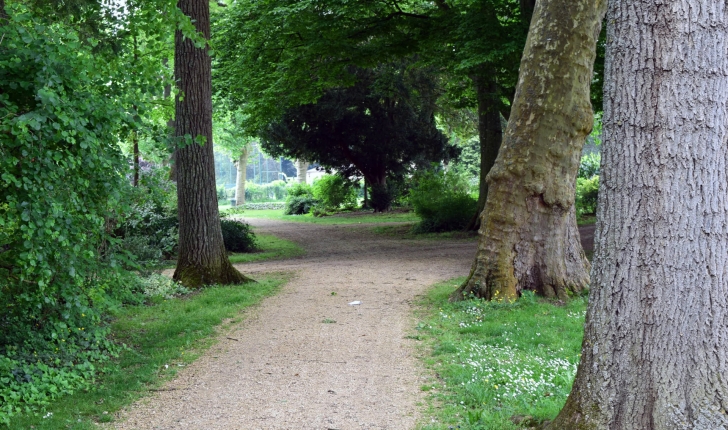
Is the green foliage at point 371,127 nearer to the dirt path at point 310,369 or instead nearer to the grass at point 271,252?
the grass at point 271,252

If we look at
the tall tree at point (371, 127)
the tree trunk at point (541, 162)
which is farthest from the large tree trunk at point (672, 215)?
the tall tree at point (371, 127)

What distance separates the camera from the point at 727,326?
4.04 meters

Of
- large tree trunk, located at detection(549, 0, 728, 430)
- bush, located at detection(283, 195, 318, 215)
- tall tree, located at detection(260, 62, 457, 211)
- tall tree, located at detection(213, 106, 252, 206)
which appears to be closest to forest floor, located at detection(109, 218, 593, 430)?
large tree trunk, located at detection(549, 0, 728, 430)

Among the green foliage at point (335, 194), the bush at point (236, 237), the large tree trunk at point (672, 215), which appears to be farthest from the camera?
the green foliage at point (335, 194)

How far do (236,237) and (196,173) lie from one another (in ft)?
27.6

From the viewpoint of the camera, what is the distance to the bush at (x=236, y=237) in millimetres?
20609

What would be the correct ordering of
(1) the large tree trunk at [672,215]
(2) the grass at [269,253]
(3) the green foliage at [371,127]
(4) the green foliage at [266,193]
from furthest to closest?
(4) the green foliage at [266,193]
(3) the green foliage at [371,127]
(2) the grass at [269,253]
(1) the large tree trunk at [672,215]

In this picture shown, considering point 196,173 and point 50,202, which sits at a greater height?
point 196,173

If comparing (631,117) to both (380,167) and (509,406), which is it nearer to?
(509,406)

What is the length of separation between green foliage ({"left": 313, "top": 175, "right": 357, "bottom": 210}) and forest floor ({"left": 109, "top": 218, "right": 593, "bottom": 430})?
81.6 feet

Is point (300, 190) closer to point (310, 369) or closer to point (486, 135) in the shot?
point (486, 135)

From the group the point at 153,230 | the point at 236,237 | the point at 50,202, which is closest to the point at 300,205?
the point at 236,237

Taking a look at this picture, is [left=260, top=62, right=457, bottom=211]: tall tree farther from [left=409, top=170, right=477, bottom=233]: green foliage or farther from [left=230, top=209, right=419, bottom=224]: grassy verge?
[left=409, top=170, right=477, bottom=233]: green foliage

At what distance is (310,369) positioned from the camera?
719cm
